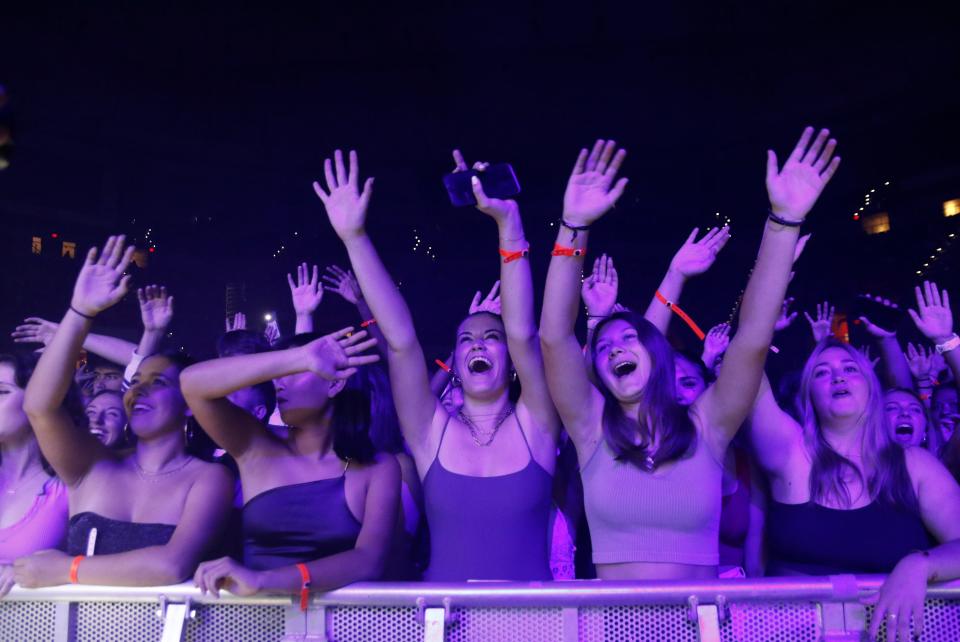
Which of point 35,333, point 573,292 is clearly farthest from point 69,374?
point 35,333

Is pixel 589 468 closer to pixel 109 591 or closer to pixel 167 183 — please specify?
pixel 109 591

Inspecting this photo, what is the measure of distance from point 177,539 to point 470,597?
0.90 metres

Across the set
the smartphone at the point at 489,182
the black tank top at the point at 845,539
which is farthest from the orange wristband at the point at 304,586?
the black tank top at the point at 845,539

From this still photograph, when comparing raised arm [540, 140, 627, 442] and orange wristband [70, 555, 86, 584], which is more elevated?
raised arm [540, 140, 627, 442]

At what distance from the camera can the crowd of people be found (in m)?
2.13

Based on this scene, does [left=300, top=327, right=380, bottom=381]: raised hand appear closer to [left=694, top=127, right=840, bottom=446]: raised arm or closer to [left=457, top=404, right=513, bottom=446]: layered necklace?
[left=457, top=404, right=513, bottom=446]: layered necklace

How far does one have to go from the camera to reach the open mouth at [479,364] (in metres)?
2.62

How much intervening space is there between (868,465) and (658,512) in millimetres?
641

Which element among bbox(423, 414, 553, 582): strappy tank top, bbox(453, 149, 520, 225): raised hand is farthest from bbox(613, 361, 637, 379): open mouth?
bbox(453, 149, 520, 225): raised hand

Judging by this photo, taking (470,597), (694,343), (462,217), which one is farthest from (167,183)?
(470,597)

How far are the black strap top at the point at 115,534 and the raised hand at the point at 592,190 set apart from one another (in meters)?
1.37

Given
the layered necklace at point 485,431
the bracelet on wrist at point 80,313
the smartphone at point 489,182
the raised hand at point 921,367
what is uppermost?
the smartphone at point 489,182

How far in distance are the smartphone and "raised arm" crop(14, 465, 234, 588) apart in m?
1.04

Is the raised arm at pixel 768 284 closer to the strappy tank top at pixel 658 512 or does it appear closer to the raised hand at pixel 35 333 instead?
the strappy tank top at pixel 658 512
